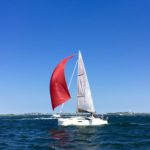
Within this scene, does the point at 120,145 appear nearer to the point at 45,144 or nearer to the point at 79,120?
the point at 45,144

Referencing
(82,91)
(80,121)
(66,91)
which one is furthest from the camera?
(82,91)

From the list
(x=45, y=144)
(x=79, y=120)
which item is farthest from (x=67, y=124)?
(x=45, y=144)

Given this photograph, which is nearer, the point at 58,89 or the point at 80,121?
the point at 80,121

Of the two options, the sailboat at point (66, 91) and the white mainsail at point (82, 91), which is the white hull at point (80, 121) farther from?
the white mainsail at point (82, 91)

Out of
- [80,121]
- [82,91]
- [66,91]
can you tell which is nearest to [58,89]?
[66,91]

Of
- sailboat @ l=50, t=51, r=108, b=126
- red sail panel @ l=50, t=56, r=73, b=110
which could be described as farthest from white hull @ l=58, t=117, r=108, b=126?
red sail panel @ l=50, t=56, r=73, b=110

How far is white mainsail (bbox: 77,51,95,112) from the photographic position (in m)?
63.1

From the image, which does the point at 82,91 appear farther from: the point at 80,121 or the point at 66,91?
Result: the point at 80,121

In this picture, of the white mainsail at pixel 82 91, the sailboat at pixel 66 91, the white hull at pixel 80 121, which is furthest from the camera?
the white mainsail at pixel 82 91

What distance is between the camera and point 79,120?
6066 cm

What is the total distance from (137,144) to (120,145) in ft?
5.84

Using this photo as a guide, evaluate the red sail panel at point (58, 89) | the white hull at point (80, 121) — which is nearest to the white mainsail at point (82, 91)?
the red sail panel at point (58, 89)

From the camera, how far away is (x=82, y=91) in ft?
208

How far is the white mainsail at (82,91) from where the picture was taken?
207 feet
